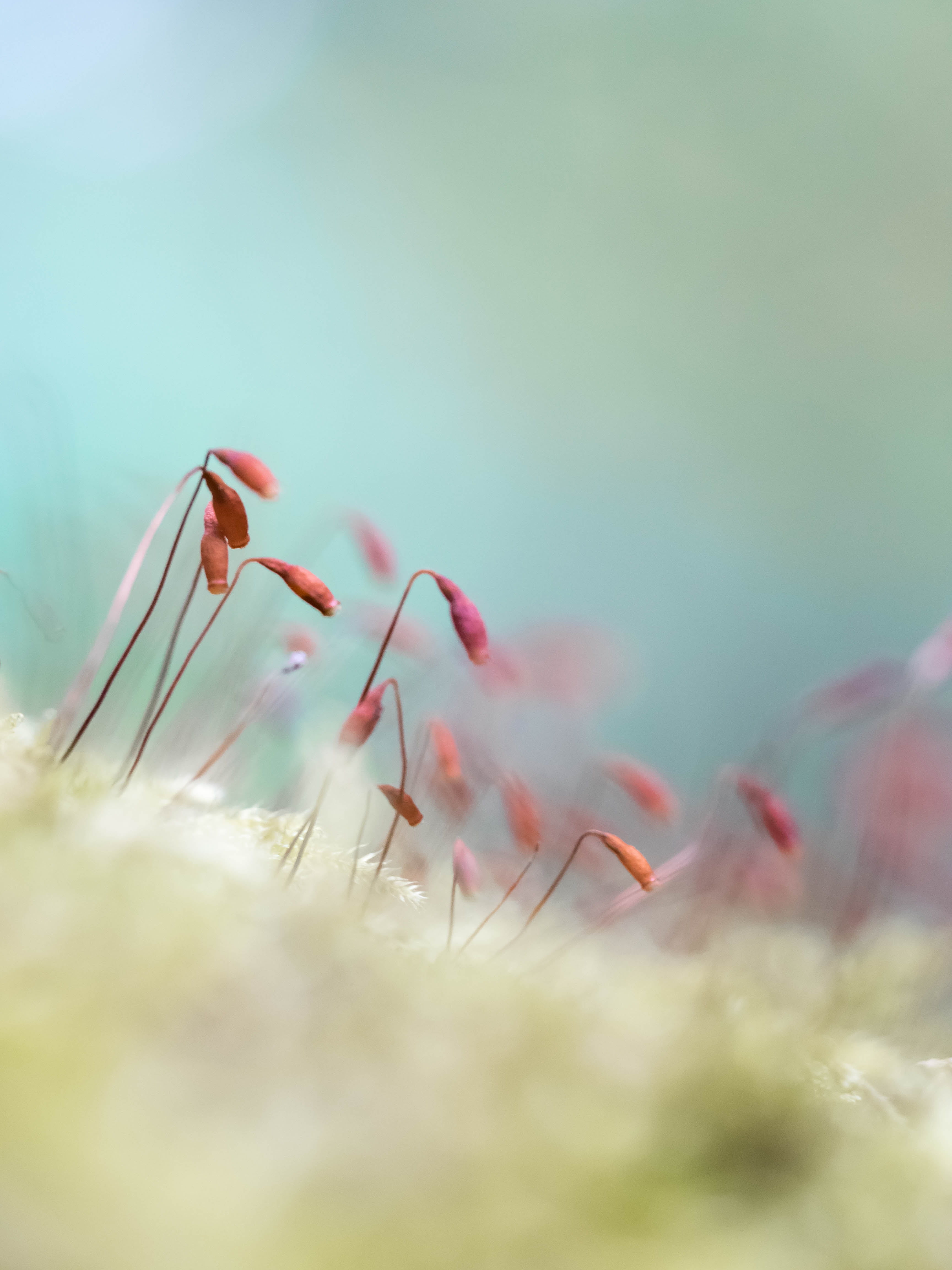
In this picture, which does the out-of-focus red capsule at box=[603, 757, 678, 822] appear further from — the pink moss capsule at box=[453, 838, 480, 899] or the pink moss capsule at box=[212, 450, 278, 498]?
the pink moss capsule at box=[212, 450, 278, 498]

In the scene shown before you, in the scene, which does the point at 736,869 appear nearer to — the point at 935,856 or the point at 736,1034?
the point at 736,1034

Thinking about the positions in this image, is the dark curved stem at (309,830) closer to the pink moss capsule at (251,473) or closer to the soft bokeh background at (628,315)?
the pink moss capsule at (251,473)

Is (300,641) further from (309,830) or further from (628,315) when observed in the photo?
(628,315)

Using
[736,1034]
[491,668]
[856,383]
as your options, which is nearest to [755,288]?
[856,383]

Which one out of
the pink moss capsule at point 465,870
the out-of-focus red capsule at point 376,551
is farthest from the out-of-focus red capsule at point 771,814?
the out-of-focus red capsule at point 376,551

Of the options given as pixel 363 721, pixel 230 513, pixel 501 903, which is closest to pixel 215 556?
pixel 230 513

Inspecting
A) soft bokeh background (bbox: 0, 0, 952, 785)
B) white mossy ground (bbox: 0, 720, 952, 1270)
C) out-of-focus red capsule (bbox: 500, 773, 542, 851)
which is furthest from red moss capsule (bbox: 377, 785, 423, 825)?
soft bokeh background (bbox: 0, 0, 952, 785)
